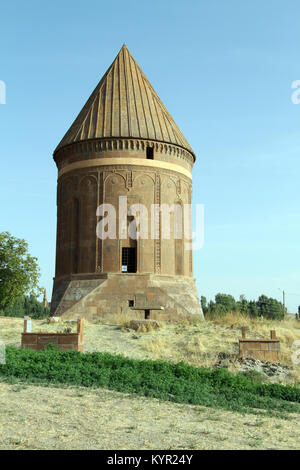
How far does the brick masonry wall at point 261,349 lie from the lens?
14.7 m

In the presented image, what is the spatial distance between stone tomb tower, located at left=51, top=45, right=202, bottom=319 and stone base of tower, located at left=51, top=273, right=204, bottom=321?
52 millimetres

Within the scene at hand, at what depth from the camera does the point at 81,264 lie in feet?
88.7

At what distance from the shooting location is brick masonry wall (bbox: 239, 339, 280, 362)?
14.7 metres

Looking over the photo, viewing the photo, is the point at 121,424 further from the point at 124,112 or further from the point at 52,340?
the point at 124,112

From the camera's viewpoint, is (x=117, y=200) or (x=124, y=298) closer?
(x=124, y=298)

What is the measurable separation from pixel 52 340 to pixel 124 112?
1698cm

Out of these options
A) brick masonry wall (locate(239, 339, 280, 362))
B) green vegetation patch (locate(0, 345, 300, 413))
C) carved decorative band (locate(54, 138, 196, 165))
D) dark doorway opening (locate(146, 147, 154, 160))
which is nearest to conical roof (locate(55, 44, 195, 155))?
carved decorative band (locate(54, 138, 196, 165))

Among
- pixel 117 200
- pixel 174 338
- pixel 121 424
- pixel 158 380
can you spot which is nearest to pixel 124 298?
pixel 117 200

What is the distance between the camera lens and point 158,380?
1043 centimetres

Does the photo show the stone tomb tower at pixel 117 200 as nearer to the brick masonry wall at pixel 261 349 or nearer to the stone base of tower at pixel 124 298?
the stone base of tower at pixel 124 298

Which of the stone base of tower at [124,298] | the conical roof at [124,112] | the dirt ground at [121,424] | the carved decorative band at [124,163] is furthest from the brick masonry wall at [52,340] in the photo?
the conical roof at [124,112]

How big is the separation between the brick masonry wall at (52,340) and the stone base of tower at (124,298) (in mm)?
10041

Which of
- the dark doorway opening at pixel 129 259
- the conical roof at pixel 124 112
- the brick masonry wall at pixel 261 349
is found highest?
the conical roof at pixel 124 112
